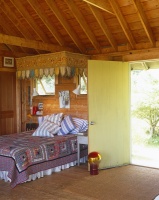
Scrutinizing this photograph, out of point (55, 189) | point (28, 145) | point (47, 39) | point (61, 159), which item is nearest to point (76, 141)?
point (61, 159)

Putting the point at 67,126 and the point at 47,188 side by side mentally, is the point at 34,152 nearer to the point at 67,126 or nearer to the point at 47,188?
the point at 47,188

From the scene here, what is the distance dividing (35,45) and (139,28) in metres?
2.12

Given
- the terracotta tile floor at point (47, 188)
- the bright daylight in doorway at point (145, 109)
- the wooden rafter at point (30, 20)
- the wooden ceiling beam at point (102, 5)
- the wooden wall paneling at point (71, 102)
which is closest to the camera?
the terracotta tile floor at point (47, 188)

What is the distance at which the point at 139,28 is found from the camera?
514cm

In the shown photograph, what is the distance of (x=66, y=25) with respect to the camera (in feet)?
18.0

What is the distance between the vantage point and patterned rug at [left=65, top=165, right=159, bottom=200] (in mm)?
3766

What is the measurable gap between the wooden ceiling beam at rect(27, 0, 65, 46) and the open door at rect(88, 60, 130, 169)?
1.38 meters

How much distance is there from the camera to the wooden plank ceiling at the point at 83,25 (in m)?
4.78

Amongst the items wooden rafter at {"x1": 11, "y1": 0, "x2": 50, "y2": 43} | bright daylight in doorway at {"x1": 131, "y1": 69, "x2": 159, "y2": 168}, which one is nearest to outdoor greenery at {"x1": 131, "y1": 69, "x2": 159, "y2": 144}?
bright daylight in doorway at {"x1": 131, "y1": 69, "x2": 159, "y2": 168}

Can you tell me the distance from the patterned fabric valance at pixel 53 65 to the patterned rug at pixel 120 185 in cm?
222

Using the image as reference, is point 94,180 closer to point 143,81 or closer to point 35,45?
point 35,45

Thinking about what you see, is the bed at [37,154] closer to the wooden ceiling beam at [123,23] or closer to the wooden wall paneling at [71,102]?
the wooden wall paneling at [71,102]

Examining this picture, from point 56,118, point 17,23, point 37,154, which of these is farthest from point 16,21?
point 37,154

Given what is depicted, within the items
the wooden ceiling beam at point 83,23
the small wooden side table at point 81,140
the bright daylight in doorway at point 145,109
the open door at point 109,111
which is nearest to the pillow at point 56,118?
the small wooden side table at point 81,140
